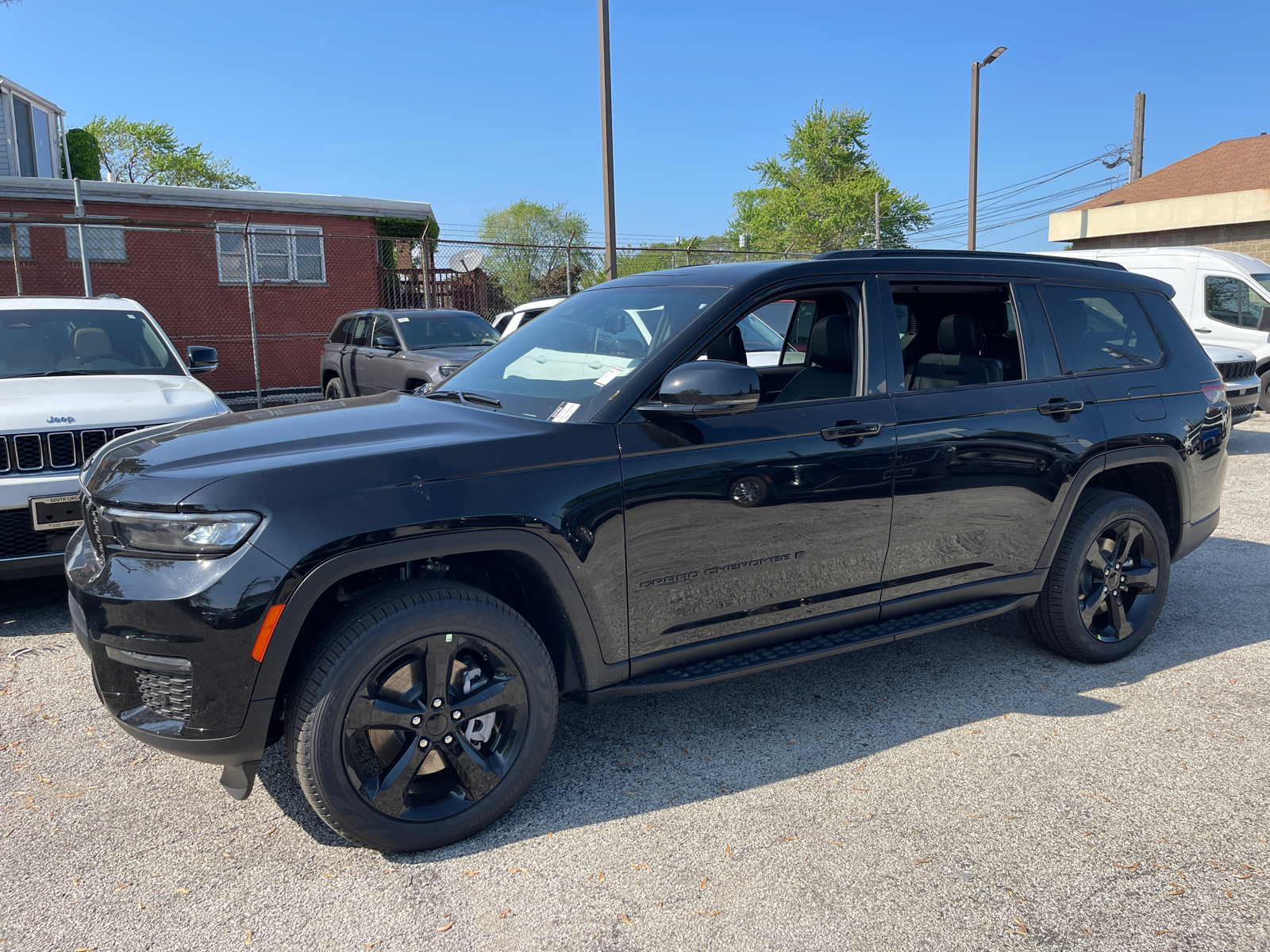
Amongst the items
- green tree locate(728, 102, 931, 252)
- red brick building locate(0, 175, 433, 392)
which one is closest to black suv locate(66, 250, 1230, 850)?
red brick building locate(0, 175, 433, 392)

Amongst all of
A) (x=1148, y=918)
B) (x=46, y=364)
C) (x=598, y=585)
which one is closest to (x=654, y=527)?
(x=598, y=585)

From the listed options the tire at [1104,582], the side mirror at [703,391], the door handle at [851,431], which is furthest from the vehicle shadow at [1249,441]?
the side mirror at [703,391]

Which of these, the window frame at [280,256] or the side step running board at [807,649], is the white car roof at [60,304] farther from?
the window frame at [280,256]

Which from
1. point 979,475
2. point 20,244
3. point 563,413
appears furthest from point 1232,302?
point 20,244

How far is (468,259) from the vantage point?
76.8 feet

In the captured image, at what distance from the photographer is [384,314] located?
1153 centimetres

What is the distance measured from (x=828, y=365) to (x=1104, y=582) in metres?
1.78

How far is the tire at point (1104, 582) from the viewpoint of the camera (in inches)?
163

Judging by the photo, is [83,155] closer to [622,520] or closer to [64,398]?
[64,398]

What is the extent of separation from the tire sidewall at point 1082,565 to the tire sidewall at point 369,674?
101 inches

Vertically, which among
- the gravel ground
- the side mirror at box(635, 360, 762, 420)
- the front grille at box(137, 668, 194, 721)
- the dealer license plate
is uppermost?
the side mirror at box(635, 360, 762, 420)

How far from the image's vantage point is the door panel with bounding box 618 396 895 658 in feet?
10.00

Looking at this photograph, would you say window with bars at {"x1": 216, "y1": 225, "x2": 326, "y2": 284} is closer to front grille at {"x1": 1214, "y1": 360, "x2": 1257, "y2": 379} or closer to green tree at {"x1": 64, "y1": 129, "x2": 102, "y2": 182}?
green tree at {"x1": 64, "y1": 129, "x2": 102, "y2": 182}

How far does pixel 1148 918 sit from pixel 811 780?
43.6 inches
